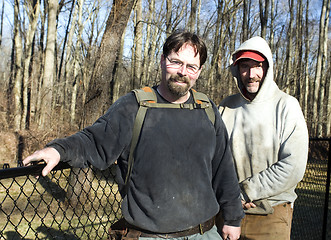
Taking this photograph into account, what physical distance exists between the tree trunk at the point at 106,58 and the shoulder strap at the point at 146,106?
4.24 m

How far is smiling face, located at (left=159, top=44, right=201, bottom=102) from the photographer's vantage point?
1.83 m

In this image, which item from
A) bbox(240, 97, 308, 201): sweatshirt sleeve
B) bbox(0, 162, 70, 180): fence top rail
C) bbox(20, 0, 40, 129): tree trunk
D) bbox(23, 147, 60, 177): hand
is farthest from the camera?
bbox(20, 0, 40, 129): tree trunk

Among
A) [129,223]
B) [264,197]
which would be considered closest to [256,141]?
[264,197]

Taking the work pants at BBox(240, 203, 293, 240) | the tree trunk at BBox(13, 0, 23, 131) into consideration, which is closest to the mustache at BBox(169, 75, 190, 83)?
the work pants at BBox(240, 203, 293, 240)

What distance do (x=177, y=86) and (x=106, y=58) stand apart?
4.36m

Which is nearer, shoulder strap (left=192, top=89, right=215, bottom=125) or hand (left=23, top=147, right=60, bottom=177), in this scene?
hand (left=23, top=147, right=60, bottom=177)

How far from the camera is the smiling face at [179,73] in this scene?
1.83 m

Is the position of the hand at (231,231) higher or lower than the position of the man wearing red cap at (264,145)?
lower

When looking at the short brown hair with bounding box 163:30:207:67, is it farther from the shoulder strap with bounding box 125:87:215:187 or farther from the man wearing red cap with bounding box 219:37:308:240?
the man wearing red cap with bounding box 219:37:308:240

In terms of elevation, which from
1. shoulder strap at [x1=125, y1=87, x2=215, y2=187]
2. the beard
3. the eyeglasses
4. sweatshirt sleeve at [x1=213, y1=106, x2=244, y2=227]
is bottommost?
sweatshirt sleeve at [x1=213, y1=106, x2=244, y2=227]

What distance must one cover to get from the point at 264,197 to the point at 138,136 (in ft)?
3.54

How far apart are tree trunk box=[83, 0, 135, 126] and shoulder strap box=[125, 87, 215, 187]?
4.24 meters

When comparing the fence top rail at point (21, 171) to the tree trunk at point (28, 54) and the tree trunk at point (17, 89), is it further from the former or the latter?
the tree trunk at point (28, 54)

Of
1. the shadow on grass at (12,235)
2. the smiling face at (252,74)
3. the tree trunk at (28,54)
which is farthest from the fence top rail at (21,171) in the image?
the tree trunk at (28,54)
